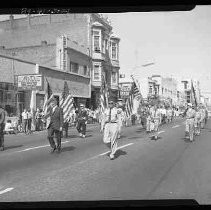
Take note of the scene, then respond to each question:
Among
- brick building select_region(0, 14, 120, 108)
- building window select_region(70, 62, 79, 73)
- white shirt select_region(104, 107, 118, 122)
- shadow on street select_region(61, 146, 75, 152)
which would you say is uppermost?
brick building select_region(0, 14, 120, 108)

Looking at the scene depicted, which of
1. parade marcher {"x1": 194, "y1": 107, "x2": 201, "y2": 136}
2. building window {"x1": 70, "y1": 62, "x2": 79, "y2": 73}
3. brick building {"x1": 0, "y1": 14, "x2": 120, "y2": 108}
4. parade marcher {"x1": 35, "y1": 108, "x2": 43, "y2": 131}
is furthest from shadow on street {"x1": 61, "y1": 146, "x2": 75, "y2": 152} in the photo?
building window {"x1": 70, "y1": 62, "x2": 79, "y2": 73}

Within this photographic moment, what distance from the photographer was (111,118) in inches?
370

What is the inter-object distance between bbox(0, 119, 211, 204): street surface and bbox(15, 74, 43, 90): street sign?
632 centimetres

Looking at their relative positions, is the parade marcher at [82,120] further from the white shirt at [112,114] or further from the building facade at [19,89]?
the white shirt at [112,114]

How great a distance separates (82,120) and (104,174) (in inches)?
302

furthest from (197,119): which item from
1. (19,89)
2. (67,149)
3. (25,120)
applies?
(19,89)

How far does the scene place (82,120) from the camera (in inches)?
592

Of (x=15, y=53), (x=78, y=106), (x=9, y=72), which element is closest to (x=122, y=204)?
(x=78, y=106)

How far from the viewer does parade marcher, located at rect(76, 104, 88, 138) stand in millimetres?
15062

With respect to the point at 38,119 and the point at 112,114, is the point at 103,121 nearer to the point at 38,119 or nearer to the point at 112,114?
the point at 112,114

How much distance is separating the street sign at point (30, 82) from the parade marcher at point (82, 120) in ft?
8.82

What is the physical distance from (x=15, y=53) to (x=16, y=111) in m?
A: 11.9

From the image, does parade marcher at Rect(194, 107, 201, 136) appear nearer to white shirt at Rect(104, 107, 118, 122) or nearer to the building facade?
the building facade

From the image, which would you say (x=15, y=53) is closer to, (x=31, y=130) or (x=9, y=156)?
(x=31, y=130)
